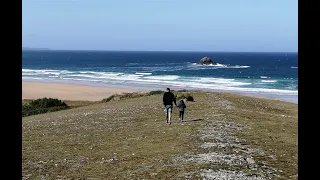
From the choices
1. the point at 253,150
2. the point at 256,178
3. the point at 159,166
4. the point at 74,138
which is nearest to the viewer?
the point at 256,178

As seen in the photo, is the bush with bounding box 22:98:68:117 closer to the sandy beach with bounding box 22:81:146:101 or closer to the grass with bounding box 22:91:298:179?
the grass with bounding box 22:91:298:179

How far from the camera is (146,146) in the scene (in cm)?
1638

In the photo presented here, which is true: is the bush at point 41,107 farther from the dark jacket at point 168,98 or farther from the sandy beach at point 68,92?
the dark jacket at point 168,98

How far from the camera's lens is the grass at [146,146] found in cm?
1242

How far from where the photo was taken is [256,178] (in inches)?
445

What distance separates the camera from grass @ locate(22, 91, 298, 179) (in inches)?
489

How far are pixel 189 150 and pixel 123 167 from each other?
3117 millimetres

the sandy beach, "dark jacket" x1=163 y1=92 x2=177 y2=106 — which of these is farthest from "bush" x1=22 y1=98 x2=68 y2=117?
"dark jacket" x1=163 y1=92 x2=177 y2=106

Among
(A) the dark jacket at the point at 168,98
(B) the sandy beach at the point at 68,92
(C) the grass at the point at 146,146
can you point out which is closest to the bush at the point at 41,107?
(C) the grass at the point at 146,146

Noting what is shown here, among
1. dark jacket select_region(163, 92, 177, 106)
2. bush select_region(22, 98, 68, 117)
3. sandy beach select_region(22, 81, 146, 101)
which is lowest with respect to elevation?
bush select_region(22, 98, 68, 117)

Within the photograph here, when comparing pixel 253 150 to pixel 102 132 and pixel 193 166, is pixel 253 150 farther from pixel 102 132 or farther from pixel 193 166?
pixel 102 132

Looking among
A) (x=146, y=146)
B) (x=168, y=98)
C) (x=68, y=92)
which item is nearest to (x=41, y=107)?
(x=168, y=98)
